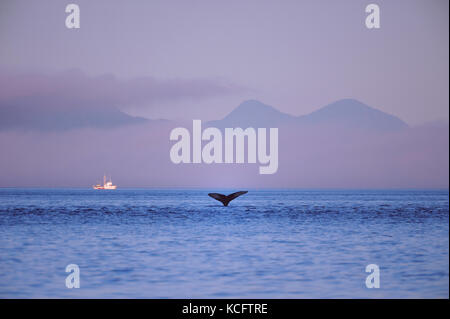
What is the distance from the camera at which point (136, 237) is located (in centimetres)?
3212

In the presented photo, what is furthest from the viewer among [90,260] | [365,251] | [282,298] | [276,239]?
[276,239]

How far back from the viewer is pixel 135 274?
64.2 feet

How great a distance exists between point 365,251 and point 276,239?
654 centimetres
